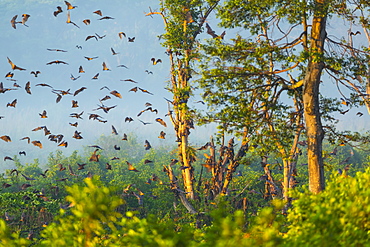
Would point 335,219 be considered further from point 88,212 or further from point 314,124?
point 314,124

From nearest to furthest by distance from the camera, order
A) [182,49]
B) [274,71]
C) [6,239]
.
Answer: [6,239]
[274,71]
[182,49]

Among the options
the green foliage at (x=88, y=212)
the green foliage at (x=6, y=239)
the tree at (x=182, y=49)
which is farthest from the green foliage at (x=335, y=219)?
the tree at (x=182, y=49)

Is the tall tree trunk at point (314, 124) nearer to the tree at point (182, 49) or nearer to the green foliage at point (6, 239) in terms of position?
the tree at point (182, 49)

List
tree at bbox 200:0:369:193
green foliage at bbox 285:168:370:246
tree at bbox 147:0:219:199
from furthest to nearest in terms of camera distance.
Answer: tree at bbox 147:0:219:199, tree at bbox 200:0:369:193, green foliage at bbox 285:168:370:246

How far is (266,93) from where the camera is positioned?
11867 mm

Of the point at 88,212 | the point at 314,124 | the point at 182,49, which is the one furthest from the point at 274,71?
the point at 88,212

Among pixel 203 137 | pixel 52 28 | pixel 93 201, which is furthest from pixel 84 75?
pixel 93 201

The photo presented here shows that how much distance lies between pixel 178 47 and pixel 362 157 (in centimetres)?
3059

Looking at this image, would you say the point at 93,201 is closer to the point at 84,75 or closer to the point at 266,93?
the point at 266,93

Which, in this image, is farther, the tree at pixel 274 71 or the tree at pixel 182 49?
the tree at pixel 182 49

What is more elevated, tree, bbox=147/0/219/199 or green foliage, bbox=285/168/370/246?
tree, bbox=147/0/219/199

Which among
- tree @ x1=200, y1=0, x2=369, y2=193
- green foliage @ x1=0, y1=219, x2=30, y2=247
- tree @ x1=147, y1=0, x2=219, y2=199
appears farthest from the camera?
tree @ x1=147, y1=0, x2=219, y2=199

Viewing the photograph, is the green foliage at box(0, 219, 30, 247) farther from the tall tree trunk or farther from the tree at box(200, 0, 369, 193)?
the tall tree trunk

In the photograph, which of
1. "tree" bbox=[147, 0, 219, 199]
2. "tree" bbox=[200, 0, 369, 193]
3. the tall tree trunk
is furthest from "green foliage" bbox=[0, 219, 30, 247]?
"tree" bbox=[147, 0, 219, 199]
